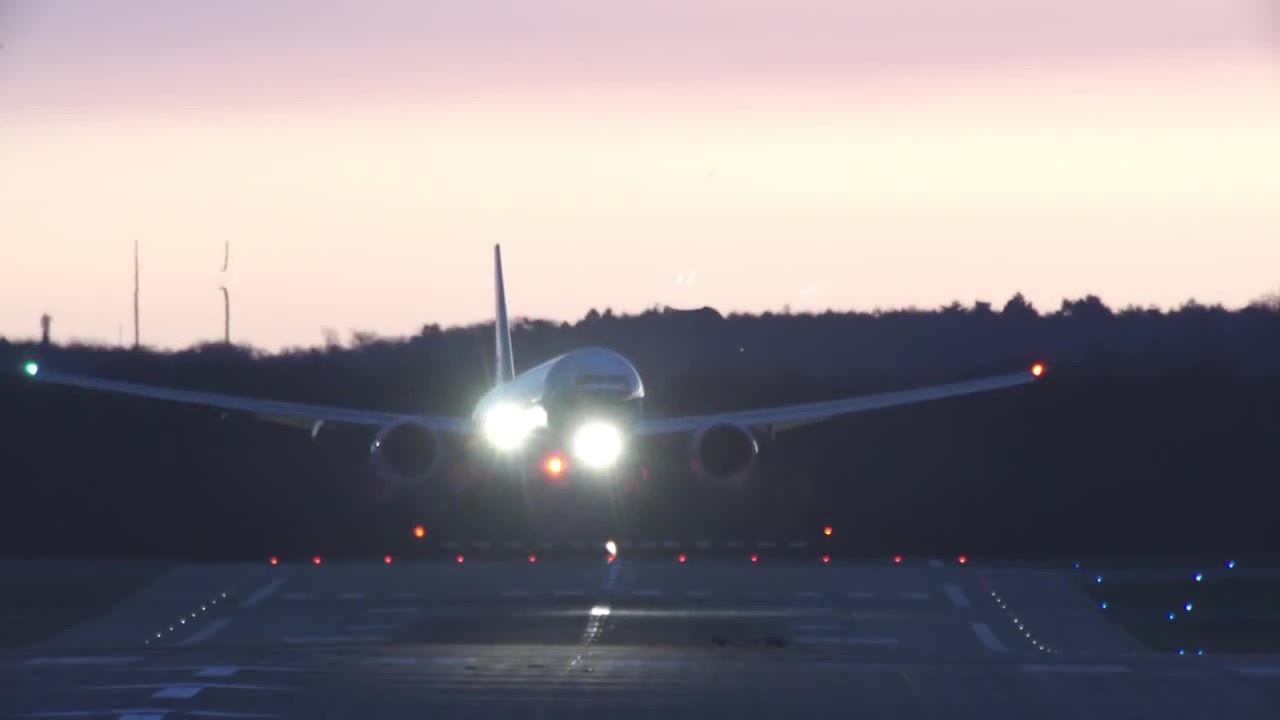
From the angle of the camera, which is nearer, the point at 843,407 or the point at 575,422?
the point at 575,422

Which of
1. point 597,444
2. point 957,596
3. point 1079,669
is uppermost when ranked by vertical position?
point 597,444

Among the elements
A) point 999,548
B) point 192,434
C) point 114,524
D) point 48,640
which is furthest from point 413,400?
point 48,640

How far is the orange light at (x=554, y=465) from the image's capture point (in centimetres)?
3547

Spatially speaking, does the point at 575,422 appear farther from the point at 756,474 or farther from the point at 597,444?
the point at 756,474

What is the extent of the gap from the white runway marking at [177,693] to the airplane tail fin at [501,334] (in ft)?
95.6

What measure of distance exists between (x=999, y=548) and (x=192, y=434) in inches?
877

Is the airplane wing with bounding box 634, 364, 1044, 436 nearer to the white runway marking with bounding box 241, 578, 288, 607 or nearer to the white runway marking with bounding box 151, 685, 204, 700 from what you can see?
the white runway marking with bounding box 241, 578, 288, 607

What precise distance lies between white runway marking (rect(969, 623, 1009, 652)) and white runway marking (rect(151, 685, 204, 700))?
10.7 meters

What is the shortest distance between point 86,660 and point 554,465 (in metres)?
17.2

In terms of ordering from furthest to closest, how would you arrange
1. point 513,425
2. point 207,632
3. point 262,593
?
1. point 513,425
2. point 262,593
3. point 207,632

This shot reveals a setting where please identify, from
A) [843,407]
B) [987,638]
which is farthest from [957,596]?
[843,407]

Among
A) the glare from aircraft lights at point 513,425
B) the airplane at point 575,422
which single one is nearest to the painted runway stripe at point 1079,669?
the airplane at point 575,422

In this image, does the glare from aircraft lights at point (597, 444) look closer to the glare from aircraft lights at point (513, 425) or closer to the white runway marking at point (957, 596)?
the glare from aircraft lights at point (513, 425)

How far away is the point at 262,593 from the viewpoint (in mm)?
28328
